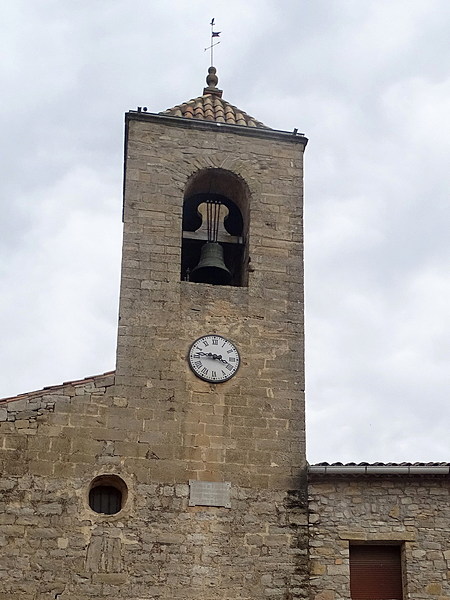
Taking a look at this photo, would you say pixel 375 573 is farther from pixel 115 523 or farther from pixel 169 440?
pixel 115 523

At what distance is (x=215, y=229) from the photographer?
12.4 m

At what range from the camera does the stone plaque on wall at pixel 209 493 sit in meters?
10.2

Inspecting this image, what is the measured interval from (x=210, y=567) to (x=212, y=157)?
5387 millimetres

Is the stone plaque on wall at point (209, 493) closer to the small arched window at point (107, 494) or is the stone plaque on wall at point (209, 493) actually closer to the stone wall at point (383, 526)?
the small arched window at point (107, 494)

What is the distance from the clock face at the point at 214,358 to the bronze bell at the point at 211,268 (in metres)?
1.22

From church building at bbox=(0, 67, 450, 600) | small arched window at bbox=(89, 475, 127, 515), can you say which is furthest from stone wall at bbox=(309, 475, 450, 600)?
small arched window at bbox=(89, 475, 127, 515)

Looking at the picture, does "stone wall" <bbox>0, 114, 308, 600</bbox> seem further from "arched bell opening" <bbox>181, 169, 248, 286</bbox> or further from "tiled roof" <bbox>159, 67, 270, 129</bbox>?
"tiled roof" <bbox>159, 67, 270, 129</bbox>

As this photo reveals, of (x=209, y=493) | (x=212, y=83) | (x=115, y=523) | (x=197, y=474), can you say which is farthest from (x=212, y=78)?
(x=115, y=523)

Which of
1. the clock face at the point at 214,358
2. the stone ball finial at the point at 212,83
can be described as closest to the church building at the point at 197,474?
the clock face at the point at 214,358

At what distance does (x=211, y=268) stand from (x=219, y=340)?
1.29 metres

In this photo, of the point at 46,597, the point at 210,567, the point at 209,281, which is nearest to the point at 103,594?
the point at 46,597

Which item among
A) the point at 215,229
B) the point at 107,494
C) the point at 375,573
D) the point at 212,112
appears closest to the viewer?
the point at 375,573

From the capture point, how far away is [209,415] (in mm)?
10648

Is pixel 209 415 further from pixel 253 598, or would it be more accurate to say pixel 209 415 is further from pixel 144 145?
pixel 144 145
